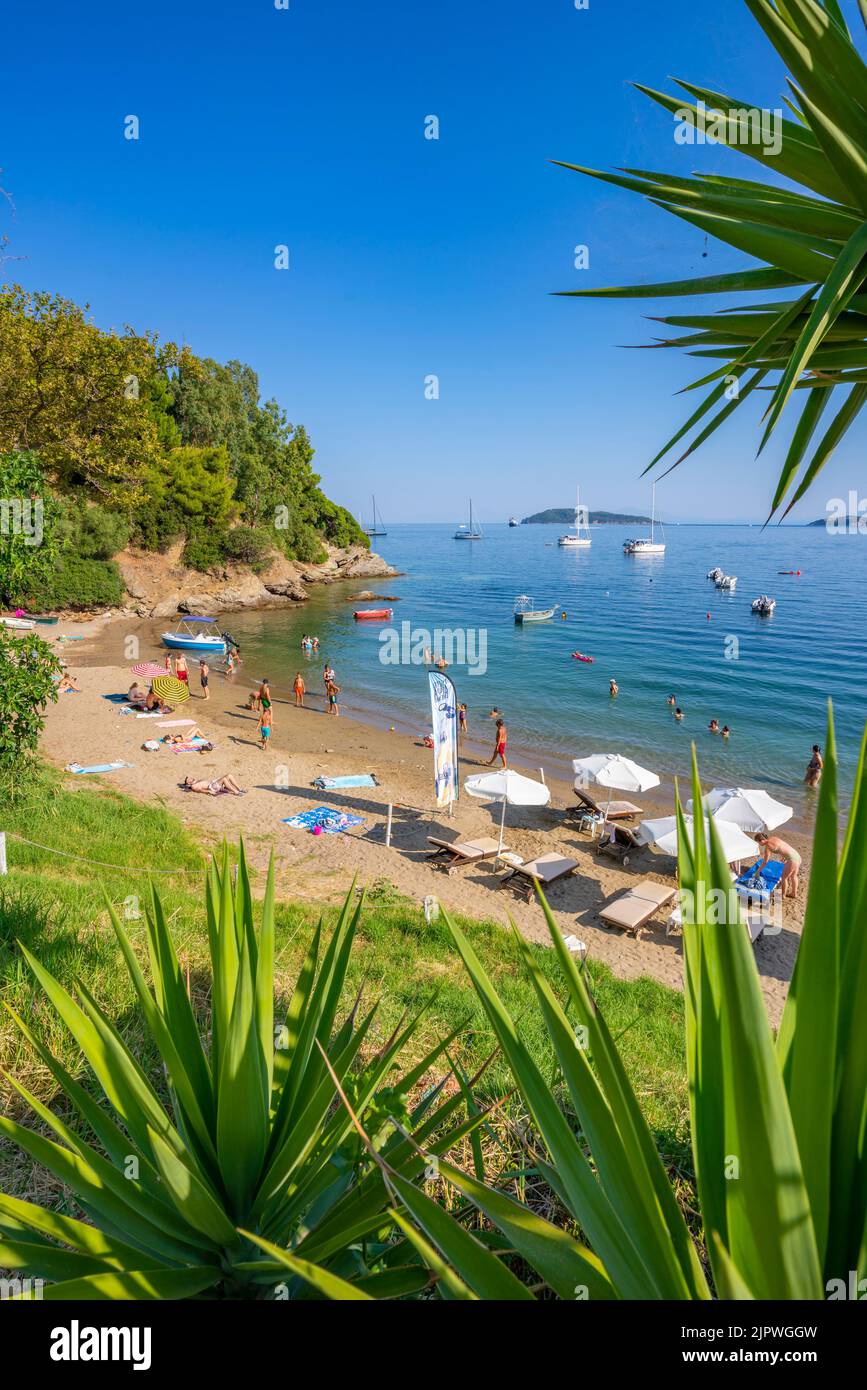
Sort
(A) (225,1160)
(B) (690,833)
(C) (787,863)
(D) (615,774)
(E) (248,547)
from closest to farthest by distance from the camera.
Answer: (A) (225,1160) < (B) (690,833) < (C) (787,863) < (D) (615,774) < (E) (248,547)

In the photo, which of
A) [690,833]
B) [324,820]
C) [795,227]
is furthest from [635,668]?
[795,227]

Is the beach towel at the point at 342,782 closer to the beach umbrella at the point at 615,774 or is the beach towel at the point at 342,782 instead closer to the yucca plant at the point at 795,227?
the beach umbrella at the point at 615,774

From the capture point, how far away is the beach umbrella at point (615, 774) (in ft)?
53.1

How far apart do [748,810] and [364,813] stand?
8611 mm

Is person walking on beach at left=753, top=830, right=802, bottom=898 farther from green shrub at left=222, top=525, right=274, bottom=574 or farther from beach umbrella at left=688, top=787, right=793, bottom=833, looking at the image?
green shrub at left=222, top=525, right=274, bottom=574

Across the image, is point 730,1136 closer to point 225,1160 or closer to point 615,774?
point 225,1160

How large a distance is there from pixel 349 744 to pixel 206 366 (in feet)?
204

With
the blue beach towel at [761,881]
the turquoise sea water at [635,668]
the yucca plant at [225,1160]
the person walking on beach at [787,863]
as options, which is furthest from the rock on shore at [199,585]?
the yucca plant at [225,1160]

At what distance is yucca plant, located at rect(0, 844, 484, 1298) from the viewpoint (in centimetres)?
190

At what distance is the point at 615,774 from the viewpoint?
16.5 m

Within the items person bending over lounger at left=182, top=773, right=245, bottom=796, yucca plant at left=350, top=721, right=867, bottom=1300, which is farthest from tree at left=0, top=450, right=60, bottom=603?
yucca plant at left=350, top=721, right=867, bottom=1300

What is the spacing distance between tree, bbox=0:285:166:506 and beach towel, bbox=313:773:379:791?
8951 millimetres

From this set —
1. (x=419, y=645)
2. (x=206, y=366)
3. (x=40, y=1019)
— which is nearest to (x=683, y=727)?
(x=419, y=645)
